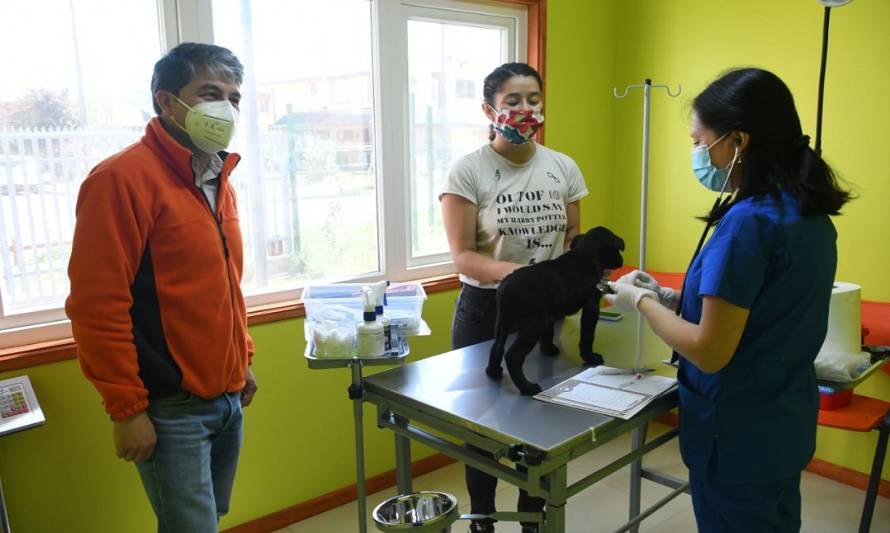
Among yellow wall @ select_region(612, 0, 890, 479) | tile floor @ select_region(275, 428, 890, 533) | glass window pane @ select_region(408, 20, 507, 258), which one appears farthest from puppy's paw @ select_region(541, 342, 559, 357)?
yellow wall @ select_region(612, 0, 890, 479)

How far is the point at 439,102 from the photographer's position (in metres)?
3.00

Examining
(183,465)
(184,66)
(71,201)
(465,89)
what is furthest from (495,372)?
(465,89)

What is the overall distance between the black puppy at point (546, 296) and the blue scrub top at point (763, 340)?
30 centimetres

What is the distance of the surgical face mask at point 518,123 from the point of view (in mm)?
2006

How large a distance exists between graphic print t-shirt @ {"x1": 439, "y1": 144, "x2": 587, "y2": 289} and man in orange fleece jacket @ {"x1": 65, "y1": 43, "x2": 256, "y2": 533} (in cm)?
73

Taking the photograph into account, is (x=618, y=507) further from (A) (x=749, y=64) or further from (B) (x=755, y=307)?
(A) (x=749, y=64)

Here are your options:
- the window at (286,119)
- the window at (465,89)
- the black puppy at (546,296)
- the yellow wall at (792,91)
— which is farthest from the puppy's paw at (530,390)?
the window at (465,89)

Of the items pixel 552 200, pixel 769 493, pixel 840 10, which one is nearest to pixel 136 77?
pixel 552 200

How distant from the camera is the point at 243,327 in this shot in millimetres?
1662

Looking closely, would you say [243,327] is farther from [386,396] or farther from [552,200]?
[552,200]

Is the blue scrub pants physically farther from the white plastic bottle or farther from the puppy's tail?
the white plastic bottle

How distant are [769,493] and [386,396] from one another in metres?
0.87

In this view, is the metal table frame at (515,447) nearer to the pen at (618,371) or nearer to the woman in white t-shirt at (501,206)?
the pen at (618,371)

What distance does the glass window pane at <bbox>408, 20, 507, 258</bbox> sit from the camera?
292 centimetres
